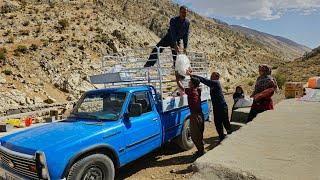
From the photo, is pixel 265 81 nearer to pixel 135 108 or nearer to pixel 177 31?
pixel 177 31

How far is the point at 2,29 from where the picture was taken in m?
40.4

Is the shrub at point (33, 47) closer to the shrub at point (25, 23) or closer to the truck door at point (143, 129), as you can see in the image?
the shrub at point (25, 23)

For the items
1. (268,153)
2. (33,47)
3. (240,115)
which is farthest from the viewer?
(33,47)

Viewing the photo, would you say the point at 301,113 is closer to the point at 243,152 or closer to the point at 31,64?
the point at 243,152

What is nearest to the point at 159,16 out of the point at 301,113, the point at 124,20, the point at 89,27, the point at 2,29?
the point at 124,20

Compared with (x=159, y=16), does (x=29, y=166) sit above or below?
below

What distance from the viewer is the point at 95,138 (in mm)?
6254

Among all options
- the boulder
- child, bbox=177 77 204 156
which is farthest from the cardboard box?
the boulder

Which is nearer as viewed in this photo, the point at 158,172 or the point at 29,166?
the point at 29,166

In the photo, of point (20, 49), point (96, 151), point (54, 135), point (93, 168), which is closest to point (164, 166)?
point (96, 151)

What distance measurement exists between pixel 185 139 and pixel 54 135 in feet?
13.0

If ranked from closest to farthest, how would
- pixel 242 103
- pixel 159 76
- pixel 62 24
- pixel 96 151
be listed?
pixel 96 151
pixel 159 76
pixel 242 103
pixel 62 24

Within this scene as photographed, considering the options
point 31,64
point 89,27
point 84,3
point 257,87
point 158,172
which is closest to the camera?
point 158,172

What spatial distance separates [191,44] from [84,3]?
2244 cm
